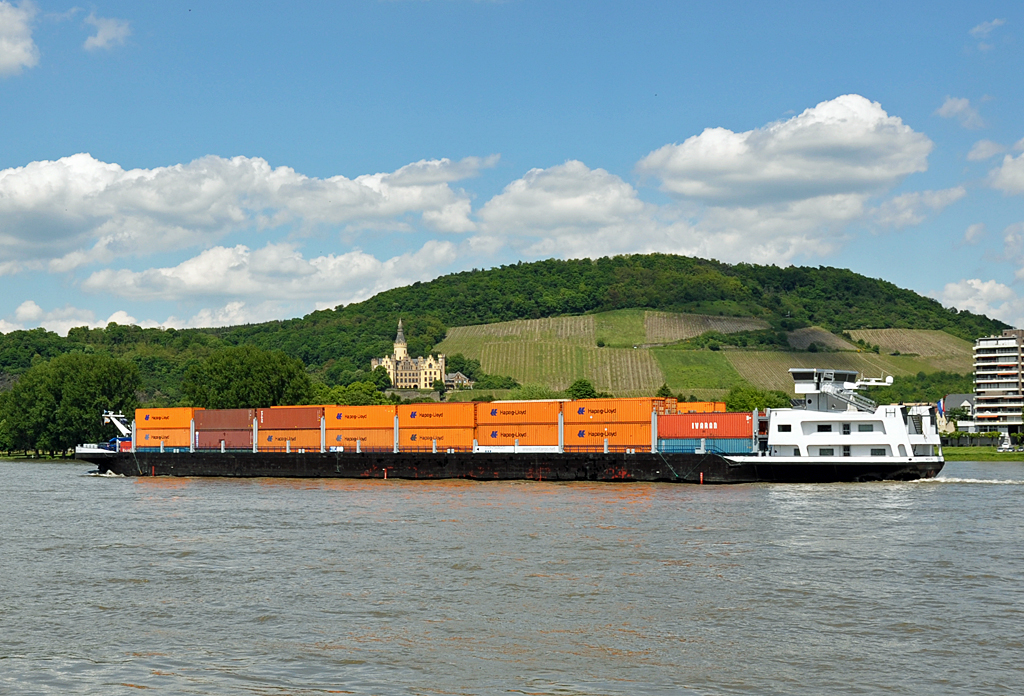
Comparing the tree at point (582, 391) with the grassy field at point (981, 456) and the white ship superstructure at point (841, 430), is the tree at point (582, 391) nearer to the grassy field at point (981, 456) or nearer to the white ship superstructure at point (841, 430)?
the grassy field at point (981, 456)

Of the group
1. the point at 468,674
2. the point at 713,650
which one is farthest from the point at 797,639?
the point at 468,674

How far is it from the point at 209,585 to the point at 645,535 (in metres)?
15.9

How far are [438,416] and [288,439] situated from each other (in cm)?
1415

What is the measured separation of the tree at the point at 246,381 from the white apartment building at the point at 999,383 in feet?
375

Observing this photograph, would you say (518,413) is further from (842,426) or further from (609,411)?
(842,426)

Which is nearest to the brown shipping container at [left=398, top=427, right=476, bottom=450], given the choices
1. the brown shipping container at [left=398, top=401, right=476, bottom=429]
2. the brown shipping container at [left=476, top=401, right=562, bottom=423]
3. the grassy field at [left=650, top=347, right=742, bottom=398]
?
the brown shipping container at [left=398, top=401, right=476, bottom=429]

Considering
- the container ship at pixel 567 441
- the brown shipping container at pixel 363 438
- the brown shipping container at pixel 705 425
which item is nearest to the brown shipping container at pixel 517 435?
the container ship at pixel 567 441

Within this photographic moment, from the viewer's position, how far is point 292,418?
3066 inches

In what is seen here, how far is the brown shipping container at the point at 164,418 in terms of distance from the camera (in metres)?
83.4

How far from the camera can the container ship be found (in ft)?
189

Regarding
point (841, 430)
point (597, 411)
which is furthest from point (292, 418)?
point (841, 430)

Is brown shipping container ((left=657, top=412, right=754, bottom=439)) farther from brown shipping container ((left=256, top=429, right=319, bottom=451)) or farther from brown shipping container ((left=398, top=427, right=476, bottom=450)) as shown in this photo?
brown shipping container ((left=256, top=429, right=319, bottom=451))

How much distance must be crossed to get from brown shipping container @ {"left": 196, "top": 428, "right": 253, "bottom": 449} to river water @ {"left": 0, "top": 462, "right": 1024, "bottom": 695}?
111ft

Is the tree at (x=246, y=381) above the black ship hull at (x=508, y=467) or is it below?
above
